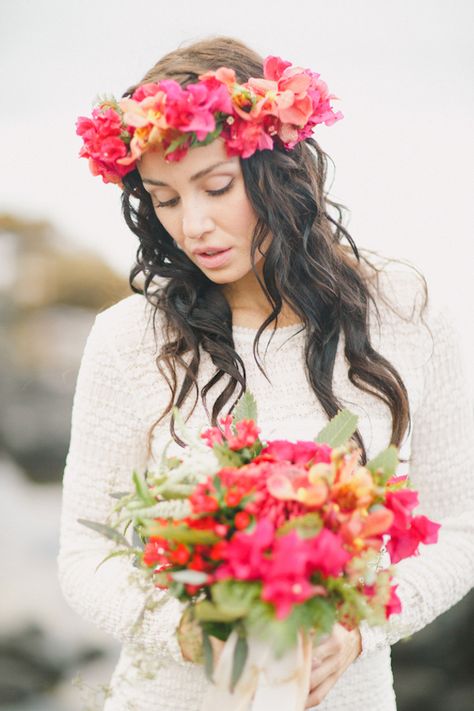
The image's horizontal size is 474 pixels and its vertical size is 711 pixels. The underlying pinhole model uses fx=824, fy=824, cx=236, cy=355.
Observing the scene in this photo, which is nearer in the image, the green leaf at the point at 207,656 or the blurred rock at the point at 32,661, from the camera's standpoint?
the green leaf at the point at 207,656

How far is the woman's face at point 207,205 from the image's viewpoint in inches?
53.3

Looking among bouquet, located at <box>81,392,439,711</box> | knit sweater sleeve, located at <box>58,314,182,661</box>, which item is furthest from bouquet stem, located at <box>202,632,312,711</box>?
knit sweater sleeve, located at <box>58,314,182,661</box>

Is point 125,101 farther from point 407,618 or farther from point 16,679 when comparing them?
point 16,679

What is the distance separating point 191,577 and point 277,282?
0.75 m

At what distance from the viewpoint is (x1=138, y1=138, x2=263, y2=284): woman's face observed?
1354 mm

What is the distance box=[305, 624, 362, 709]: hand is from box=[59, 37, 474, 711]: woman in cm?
12

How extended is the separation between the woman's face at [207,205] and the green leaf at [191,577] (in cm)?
64

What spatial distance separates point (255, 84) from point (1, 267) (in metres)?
1.29

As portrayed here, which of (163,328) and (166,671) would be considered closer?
(166,671)

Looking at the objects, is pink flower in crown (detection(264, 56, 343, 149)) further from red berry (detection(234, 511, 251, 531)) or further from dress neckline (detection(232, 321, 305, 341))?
red berry (detection(234, 511, 251, 531))

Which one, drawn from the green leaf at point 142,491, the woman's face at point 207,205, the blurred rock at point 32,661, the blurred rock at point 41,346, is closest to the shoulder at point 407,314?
the woman's face at point 207,205

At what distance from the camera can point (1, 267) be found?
2414 millimetres

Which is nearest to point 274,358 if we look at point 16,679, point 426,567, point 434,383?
point 434,383

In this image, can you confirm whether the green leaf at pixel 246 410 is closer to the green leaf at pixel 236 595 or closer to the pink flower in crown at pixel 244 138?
the green leaf at pixel 236 595
